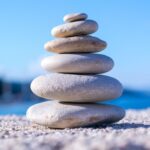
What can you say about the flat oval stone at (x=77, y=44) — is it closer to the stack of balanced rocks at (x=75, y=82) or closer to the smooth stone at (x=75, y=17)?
the stack of balanced rocks at (x=75, y=82)

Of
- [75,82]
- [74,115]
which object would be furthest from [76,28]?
[74,115]

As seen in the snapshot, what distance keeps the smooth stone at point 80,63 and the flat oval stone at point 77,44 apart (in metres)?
0.15

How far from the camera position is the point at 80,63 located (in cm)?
691

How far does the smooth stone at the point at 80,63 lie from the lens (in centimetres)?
692

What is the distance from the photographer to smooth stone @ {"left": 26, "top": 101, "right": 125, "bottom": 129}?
666cm

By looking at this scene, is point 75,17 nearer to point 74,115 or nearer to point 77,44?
point 77,44

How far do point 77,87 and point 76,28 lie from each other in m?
1.10

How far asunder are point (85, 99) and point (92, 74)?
56 centimetres

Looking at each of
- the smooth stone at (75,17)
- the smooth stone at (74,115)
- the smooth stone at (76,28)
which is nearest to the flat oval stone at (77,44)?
the smooth stone at (76,28)

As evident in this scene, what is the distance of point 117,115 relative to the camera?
708 cm

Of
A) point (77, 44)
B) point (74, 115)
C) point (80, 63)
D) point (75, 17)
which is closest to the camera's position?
point (74, 115)

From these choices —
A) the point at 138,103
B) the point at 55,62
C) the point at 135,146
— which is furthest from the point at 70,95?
the point at 138,103

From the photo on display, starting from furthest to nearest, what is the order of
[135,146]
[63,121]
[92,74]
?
[92,74]
[63,121]
[135,146]

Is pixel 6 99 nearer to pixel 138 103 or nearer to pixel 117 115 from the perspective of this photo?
pixel 138 103
